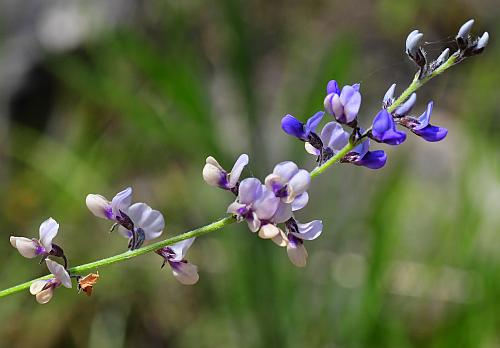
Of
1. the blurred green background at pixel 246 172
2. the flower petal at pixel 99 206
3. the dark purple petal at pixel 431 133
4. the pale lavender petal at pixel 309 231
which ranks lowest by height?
the blurred green background at pixel 246 172

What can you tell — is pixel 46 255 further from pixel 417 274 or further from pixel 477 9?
pixel 477 9

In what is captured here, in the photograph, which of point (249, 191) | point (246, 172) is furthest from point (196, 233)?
point (246, 172)

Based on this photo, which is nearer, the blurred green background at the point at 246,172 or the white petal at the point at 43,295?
the white petal at the point at 43,295

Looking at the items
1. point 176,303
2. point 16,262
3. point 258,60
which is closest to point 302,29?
point 258,60

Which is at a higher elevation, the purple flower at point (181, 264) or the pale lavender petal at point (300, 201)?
the pale lavender petal at point (300, 201)

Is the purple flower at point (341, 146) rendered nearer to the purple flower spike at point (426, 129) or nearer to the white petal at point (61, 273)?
the purple flower spike at point (426, 129)

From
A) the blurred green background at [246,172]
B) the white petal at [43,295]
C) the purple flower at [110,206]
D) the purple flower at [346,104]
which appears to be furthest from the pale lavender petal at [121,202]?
the blurred green background at [246,172]
